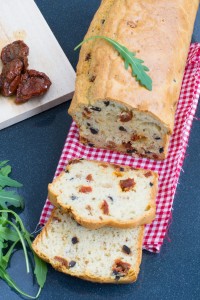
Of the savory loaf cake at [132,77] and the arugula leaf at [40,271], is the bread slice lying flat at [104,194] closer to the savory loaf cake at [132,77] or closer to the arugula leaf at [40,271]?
the savory loaf cake at [132,77]

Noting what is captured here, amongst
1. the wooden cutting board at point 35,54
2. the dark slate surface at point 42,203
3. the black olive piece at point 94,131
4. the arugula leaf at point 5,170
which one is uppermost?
the wooden cutting board at point 35,54

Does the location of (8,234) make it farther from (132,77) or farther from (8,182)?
(132,77)

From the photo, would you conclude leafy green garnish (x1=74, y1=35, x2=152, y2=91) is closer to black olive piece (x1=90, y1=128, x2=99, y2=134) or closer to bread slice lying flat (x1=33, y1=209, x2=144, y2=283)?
black olive piece (x1=90, y1=128, x2=99, y2=134)

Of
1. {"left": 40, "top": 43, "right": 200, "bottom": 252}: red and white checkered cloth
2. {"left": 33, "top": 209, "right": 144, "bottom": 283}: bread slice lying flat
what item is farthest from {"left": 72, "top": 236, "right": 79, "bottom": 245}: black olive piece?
{"left": 40, "top": 43, "right": 200, "bottom": 252}: red and white checkered cloth

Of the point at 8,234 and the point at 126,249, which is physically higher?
the point at 8,234

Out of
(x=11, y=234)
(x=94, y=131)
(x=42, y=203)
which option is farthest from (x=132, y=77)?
(x=11, y=234)

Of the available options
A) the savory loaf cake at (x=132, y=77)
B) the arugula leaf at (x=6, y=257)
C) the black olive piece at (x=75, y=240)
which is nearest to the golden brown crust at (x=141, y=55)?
the savory loaf cake at (x=132, y=77)
